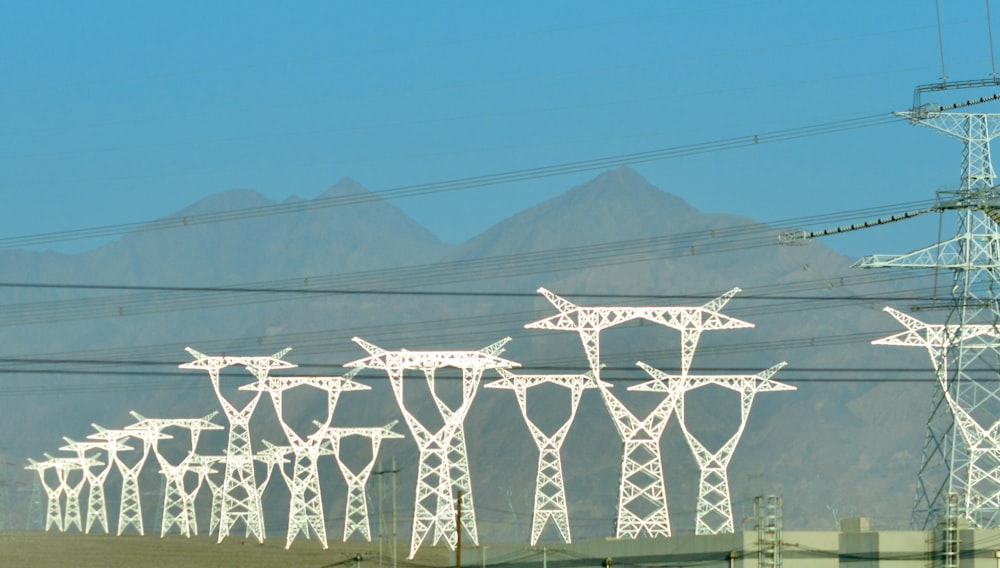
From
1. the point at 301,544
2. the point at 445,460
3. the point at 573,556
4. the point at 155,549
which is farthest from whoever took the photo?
the point at 301,544

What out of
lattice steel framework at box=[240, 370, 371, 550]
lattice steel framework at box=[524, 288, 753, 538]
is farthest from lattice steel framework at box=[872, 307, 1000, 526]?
lattice steel framework at box=[240, 370, 371, 550]

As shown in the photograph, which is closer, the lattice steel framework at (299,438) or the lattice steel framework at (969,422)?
the lattice steel framework at (969,422)

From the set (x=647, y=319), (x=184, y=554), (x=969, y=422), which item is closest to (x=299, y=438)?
(x=184, y=554)

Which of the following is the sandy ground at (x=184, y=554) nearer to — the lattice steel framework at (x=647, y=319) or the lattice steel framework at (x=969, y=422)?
the lattice steel framework at (x=647, y=319)

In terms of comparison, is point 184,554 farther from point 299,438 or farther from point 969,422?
point 969,422

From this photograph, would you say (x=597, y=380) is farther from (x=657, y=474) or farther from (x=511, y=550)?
(x=511, y=550)

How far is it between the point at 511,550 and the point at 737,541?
11.7 m

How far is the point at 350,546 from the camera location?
414 feet

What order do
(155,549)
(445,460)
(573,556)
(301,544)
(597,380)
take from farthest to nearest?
(301,544) < (155,549) < (445,460) < (597,380) < (573,556)

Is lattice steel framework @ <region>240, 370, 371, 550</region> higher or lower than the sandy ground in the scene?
higher

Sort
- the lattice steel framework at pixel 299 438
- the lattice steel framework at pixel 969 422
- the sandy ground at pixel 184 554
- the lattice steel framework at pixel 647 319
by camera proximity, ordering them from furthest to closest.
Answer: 1. the lattice steel framework at pixel 299 438
2. the sandy ground at pixel 184 554
3. the lattice steel framework at pixel 647 319
4. the lattice steel framework at pixel 969 422

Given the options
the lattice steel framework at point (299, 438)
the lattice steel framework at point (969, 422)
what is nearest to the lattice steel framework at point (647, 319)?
the lattice steel framework at point (969, 422)

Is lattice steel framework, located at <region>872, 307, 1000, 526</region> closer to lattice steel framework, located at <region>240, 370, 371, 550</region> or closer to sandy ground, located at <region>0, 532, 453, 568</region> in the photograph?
sandy ground, located at <region>0, 532, 453, 568</region>

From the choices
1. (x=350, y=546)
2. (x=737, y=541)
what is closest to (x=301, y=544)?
(x=350, y=546)
